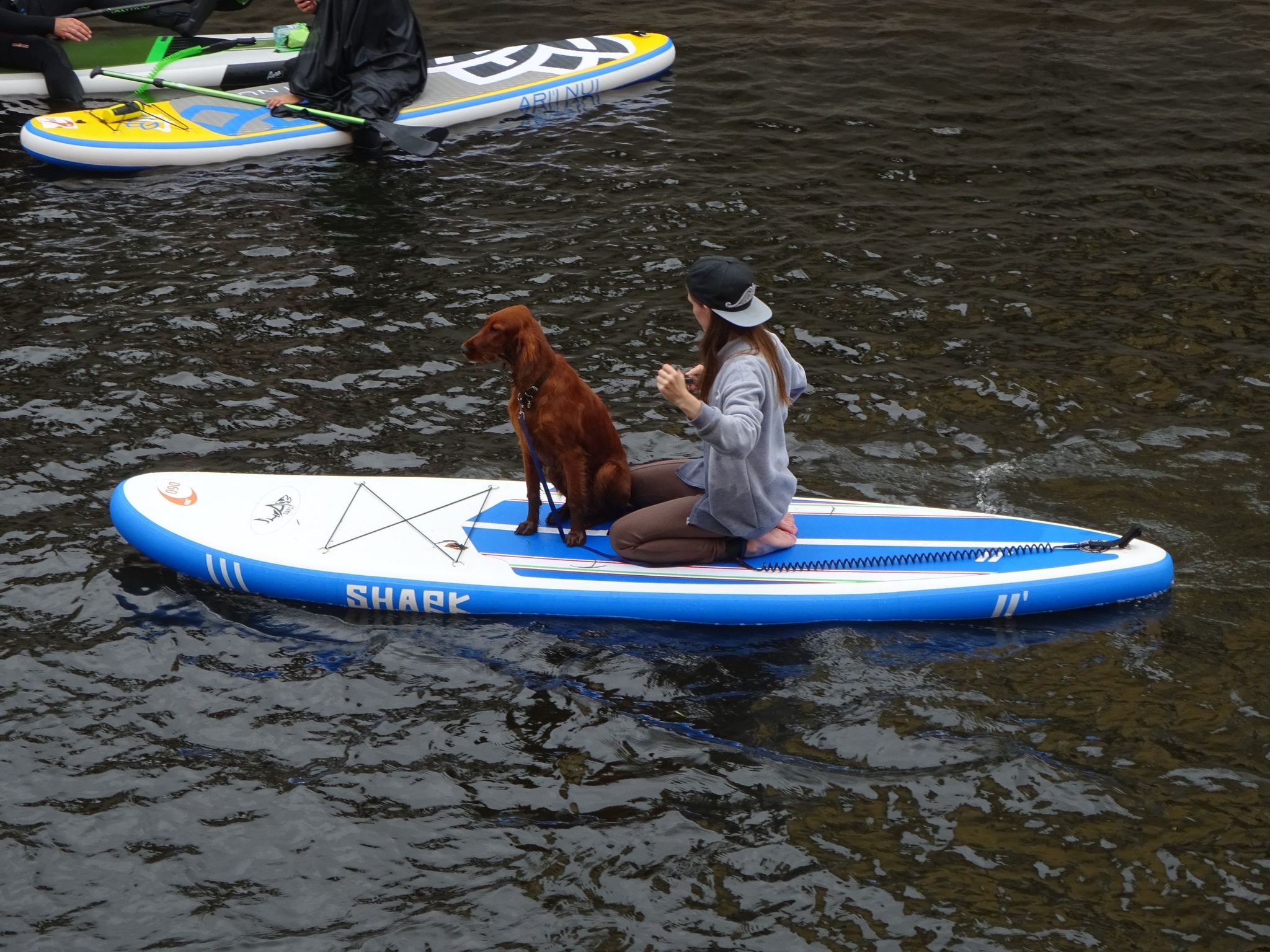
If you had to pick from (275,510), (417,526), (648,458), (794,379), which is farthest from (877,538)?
(275,510)

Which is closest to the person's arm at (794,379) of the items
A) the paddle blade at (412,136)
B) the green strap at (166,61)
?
the paddle blade at (412,136)

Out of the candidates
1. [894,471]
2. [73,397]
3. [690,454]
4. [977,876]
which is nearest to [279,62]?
[73,397]

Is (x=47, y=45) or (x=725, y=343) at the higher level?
(x=47, y=45)

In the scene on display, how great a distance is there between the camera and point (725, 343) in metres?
4.98

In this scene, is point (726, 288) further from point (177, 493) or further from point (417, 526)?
point (177, 493)

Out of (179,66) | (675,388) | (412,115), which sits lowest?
(675,388)

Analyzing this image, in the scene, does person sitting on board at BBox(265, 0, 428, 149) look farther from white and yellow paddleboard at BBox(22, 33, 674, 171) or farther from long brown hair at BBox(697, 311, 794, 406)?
long brown hair at BBox(697, 311, 794, 406)

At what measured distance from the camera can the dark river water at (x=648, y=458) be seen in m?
4.32

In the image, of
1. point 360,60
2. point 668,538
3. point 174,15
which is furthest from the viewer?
point 174,15

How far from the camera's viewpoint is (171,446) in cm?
696

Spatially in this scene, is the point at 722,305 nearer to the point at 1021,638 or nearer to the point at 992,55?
the point at 1021,638

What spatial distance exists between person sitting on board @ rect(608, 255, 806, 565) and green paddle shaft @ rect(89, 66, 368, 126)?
253 inches

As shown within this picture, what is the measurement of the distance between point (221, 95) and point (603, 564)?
299 inches

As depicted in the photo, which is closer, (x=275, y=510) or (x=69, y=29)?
(x=275, y=510)
